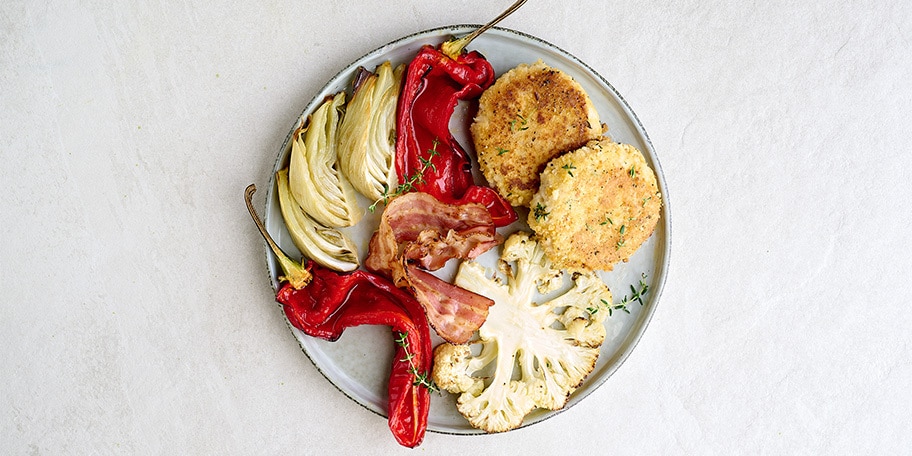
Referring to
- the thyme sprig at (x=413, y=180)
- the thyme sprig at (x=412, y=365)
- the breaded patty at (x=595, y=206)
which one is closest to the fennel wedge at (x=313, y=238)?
the thyme sprig at (x=413, y=180)

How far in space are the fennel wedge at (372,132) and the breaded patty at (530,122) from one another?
0.43 meters

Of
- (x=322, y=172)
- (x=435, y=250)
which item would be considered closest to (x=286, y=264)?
(x=322, y=172)

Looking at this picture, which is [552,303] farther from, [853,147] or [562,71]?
[853,147]

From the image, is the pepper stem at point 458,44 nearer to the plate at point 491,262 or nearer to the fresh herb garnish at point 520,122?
the plate at point 491,262

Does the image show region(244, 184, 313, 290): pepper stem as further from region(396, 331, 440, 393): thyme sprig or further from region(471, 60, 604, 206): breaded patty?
region(471, 60, 604, 206): breaded patty

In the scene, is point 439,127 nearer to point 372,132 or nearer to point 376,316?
point 372,132

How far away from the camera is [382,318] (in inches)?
120

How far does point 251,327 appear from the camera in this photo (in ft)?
10.8

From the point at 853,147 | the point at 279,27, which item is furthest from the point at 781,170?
the point at 279,27

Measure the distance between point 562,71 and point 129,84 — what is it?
6.96 feet

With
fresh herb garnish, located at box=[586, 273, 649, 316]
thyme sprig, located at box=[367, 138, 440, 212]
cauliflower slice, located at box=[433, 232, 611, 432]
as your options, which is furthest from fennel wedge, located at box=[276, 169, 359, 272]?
fresh herb garnish, located at box=[586, 273, 649, 316]

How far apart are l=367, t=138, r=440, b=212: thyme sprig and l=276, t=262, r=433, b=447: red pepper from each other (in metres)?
0.36

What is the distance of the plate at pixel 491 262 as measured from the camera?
123 inches

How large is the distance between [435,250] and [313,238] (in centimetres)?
57
